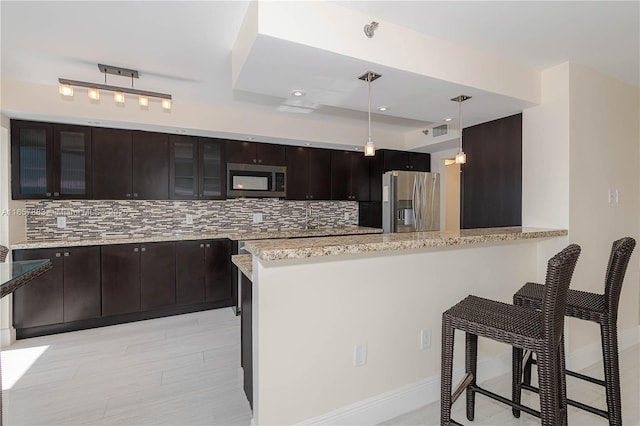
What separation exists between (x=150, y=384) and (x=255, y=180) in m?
2.60

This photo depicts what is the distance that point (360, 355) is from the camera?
1.90 meters

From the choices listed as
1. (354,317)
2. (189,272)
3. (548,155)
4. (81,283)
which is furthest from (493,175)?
(81,283)

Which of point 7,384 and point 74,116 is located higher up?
point 74,116

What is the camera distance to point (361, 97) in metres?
2.52

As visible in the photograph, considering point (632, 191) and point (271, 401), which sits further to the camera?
point (632, 191)

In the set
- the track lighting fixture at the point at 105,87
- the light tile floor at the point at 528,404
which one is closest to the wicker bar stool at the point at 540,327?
the light tile floor at the point at 528,404

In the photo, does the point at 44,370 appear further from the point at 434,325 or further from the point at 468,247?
the point at 468,247

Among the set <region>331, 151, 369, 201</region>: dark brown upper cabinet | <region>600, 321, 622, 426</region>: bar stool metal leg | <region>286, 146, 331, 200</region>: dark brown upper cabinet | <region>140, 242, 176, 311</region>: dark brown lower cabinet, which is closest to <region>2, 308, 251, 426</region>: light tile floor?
<region>140, 242, 176, 311</region>: dark brown lower cabinet

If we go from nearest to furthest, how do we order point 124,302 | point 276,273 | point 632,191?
point 276,273
point 632,191
point 124,302

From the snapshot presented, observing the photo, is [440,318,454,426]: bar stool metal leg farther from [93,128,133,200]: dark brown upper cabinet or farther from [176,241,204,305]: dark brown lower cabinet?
[93,128,133,200]: dark brown upper cabinet

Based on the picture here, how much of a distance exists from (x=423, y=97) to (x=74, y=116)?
11.0 ft

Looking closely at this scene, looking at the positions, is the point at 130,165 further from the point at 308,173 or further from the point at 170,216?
the point at 308,173

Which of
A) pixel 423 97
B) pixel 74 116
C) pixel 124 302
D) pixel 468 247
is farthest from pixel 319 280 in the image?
pixel 74 116

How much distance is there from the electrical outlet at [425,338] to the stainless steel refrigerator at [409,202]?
246cm
